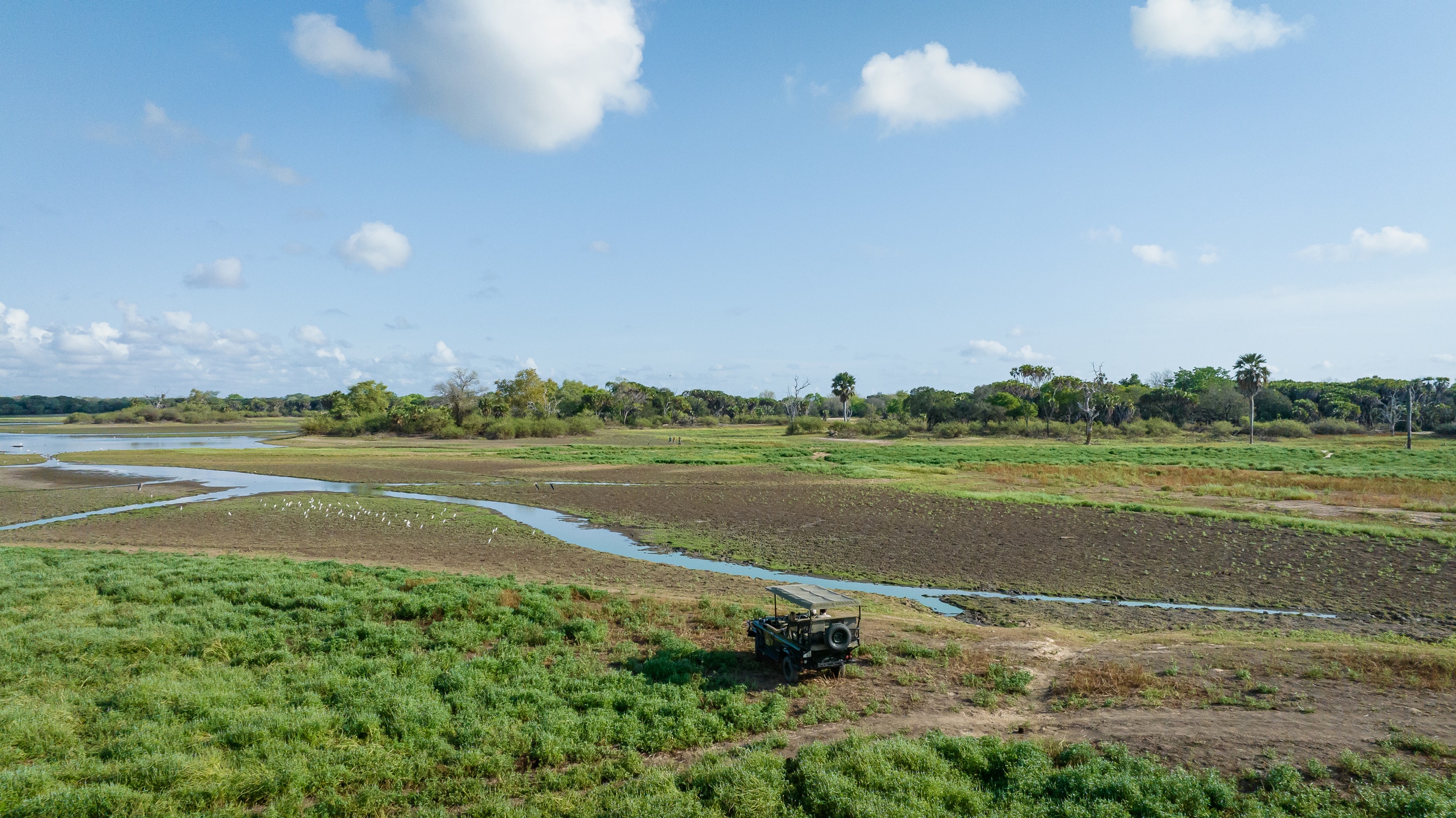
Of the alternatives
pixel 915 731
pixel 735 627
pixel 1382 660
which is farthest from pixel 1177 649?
pixel 735 627

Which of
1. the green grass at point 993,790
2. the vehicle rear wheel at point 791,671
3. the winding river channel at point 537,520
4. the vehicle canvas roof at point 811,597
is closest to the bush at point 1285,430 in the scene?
the winding river channel at point 537,520

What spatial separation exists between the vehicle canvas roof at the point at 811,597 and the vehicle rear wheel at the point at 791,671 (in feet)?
2.93

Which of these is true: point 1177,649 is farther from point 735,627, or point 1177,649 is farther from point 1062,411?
point 1062,411

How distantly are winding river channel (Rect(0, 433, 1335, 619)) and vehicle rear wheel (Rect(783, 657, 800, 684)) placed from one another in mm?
7439

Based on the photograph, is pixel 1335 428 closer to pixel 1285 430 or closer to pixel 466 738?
pixel 1285 430

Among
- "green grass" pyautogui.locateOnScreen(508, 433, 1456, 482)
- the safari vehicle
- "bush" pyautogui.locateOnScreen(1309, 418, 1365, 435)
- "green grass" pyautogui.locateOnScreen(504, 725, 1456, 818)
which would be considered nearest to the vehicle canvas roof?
the safari vehicle

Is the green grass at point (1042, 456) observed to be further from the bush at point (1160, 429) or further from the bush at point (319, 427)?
the bush at point (319, 427)

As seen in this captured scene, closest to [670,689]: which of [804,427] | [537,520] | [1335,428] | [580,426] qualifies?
[537,520]

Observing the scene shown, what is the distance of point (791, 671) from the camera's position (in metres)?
11.0

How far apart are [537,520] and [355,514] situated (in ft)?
26.7

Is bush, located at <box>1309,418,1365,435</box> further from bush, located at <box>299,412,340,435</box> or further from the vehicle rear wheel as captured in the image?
bush, located at <box>299,412,340,435</box>

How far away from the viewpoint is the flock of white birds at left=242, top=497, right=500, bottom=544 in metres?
29.3

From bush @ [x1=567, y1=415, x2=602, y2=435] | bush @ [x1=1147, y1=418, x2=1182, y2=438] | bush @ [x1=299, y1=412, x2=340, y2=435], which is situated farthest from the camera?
bush @ [x1=567, y1=415, x2=602, y2=435]

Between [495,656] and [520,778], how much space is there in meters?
4.23
